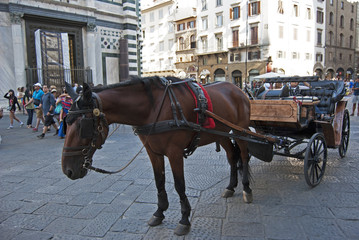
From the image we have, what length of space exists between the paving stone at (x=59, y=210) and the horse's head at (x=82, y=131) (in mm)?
1149

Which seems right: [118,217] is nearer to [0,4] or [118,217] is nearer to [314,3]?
[0,4]

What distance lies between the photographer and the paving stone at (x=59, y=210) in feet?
10.8

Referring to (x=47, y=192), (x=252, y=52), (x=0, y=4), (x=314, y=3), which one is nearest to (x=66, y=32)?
(x=0, y=4)

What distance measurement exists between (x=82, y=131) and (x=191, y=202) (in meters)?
1.85

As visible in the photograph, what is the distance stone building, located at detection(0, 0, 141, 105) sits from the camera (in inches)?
493

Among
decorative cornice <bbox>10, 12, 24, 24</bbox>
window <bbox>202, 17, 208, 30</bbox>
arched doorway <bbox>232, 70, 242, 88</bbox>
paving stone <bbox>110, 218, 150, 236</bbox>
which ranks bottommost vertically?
paving stone <bbox>110, 218, 150, 236</bbox>

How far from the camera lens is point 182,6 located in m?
44.8

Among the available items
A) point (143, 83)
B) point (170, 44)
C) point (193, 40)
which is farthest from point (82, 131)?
point (170, 44)

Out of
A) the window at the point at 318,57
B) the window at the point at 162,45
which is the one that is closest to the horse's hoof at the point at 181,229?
the window at the point at 318,57

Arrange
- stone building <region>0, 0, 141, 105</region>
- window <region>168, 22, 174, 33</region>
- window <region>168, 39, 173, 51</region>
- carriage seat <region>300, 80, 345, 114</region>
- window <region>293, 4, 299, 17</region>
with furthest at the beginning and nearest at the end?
1. window <region>168, 39, 173, 51</region>
2. window <region>168, 22, 174, 33</region>
3. window <region>293, 4, 299, 17</region>
4. stone building <region>0, 0, 141, 105</region>
5. carriage seat <region>300, 80, 345, 114</region>

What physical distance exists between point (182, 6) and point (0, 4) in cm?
3634

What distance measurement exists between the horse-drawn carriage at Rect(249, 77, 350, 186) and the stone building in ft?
28.5

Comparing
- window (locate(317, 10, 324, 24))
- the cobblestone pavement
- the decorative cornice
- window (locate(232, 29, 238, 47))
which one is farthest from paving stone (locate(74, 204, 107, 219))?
window (locate(317, 10, 324, 24))

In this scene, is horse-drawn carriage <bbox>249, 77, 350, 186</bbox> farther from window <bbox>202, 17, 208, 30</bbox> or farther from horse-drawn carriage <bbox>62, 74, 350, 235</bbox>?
window <bbox>202, 17, 208, 30</bbox>
